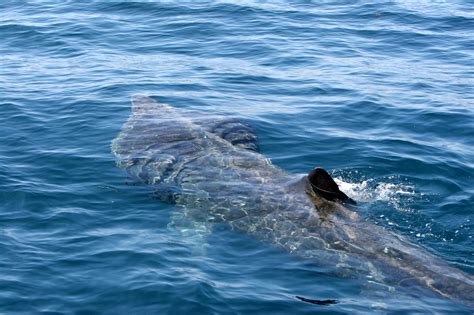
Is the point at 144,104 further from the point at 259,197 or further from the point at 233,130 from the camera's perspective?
the point at 259,197

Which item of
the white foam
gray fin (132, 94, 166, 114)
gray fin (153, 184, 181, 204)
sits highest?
gray fin (132, 94, 166, 114)

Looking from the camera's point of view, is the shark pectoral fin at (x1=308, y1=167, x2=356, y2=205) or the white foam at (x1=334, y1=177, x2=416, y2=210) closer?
the shark pectoral fin at (x1=308, y1=167, x2=356, y2=205)

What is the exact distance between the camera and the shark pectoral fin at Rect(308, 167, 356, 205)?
1486 cm

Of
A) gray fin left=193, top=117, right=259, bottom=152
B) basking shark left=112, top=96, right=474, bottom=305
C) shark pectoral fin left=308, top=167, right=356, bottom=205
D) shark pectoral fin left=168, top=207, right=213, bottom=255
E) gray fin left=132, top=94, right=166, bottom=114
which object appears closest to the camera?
basking shark left=112, top=96, right=474, bottom=305

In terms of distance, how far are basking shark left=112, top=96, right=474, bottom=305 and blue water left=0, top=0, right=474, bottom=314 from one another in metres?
0.35

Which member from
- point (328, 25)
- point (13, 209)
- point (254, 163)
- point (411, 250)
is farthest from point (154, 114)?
point (328, 25)

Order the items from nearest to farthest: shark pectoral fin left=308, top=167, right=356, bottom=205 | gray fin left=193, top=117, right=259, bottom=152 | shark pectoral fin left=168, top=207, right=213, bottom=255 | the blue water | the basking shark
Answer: the blue water, the basking shark, shark pectoral fin left=168, top=207, right=213, bottom=255, shark pectoral fin left=308, top=167, right=356, bottom=205, gray fin left=193, top=117, right=259, bottom=152

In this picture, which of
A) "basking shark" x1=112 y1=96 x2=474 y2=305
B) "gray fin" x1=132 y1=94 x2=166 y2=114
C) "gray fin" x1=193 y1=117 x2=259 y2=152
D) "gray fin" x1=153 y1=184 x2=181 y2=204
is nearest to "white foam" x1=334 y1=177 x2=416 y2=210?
"basking shark" x1=112 y1=96 x2=474 y2=305

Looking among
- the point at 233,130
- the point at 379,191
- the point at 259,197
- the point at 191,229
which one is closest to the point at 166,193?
the point at 191,229

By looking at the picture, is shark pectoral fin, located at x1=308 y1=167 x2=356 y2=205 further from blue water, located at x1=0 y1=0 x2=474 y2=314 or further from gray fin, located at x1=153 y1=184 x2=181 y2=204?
gray fin, located at x1=153 y1=184 x2=181 y2=204

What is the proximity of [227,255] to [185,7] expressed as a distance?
21685mm

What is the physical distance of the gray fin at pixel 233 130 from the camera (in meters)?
19.4

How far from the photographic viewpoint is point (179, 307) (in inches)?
495

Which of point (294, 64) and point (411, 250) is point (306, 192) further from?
point (294, 64)
